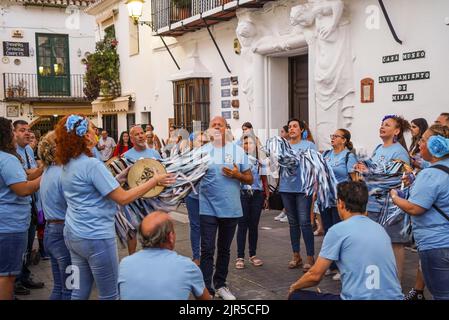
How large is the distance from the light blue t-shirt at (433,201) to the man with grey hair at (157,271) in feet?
6.17

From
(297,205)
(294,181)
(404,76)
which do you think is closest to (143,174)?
(294,181)

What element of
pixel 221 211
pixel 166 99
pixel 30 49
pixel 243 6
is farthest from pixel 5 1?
pixel 221 211

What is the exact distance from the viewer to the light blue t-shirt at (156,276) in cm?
286

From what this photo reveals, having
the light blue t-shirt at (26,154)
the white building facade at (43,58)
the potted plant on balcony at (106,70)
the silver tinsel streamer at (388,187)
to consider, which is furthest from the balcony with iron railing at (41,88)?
the silver tinsel streamer at (388,187)

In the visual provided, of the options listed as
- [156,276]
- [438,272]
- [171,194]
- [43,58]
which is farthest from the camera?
[43,58]

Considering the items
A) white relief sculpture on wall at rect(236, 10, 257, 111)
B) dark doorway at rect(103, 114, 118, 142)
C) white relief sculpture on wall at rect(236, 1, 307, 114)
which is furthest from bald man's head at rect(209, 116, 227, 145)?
dark doorway at rect(103, 114, 118, 142)

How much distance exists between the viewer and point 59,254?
167 inches

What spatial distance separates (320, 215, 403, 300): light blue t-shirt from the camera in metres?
3.23

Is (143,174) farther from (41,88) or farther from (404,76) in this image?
(41,88)

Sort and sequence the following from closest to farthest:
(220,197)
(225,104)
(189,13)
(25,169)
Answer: (220,197) → (25,169) → (225,104) → (189,13)

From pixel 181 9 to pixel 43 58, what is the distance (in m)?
13.0

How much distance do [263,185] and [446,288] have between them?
3355mm

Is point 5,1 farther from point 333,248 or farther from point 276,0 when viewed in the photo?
point 333,248

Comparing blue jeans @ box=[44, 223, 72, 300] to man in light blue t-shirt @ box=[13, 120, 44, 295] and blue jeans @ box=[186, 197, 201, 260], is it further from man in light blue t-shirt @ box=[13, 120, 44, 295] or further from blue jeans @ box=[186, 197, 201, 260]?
blue jeans @ box=[186, 197, 201, 260]
